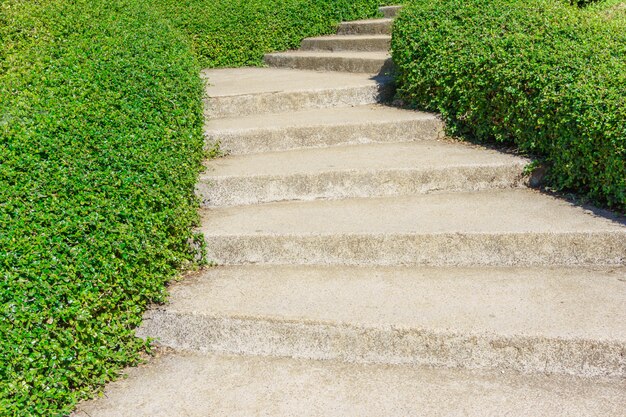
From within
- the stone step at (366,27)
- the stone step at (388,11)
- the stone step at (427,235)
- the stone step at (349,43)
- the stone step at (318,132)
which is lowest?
the stone step at (427,235)

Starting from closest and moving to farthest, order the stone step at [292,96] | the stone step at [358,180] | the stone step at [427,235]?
the stone step at [427,235] → the stone step at [358,180] → the stone step at [292,96]

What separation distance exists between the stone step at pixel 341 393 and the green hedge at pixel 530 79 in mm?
1725

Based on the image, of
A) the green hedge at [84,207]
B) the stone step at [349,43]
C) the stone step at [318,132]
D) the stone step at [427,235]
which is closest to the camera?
the green hedge at [84,207]

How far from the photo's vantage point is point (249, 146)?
5.70 metres

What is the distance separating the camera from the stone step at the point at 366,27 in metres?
8.77

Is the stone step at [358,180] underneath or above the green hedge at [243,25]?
underneath

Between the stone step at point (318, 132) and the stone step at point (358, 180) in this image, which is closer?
the stone step at point (358, 180)

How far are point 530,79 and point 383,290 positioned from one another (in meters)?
2.27

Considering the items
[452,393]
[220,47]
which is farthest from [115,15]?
[452,393]

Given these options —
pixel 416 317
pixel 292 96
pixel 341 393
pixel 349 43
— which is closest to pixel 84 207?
pixel 341 393

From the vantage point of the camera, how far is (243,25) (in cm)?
881

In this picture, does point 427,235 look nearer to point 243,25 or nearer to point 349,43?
point 349,43

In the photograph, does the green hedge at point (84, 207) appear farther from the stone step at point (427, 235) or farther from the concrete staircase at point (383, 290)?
the stone step at point (427, 235)

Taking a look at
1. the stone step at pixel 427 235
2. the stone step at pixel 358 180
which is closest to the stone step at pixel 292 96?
the stone step at pixel 358 180
